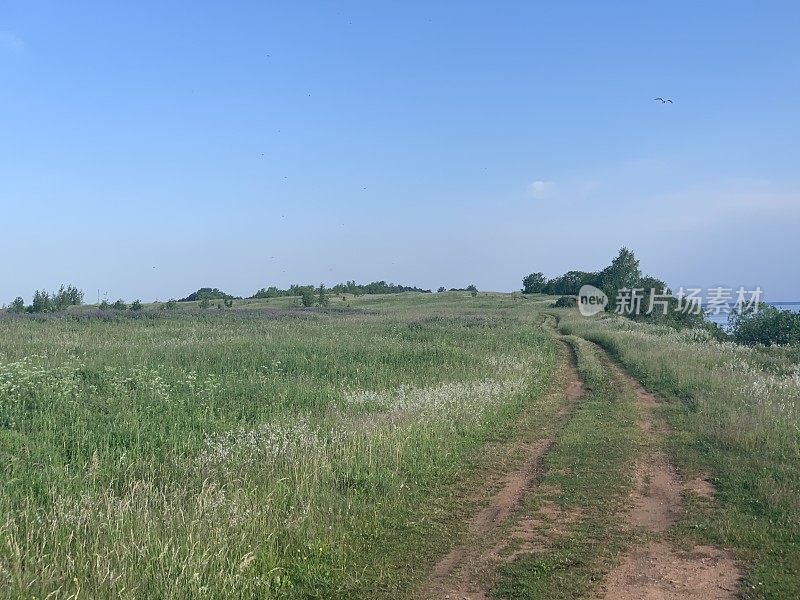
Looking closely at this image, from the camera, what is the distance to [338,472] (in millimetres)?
8844

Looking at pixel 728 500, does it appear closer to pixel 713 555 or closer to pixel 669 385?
pixel 713 555

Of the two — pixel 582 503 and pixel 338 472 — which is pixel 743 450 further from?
pixel 338 472

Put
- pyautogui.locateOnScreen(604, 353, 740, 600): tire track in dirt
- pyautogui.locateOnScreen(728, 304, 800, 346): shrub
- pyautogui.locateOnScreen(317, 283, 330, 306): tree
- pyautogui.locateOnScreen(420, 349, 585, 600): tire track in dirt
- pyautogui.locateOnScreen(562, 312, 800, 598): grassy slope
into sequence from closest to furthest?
pyautogui.locateOnScreen(604, 353, 740, 600): tire track in dirt, pyautogui.locateOnScreen(420, 349, 585, 600): tire track in dirt, pyautogui.locateOnScreen(562, 312, 800, 598): grassy slope, pyautogui.locateOnScreen(728, 304, 800, 346): shrub, pyautogui.locateOnScreen(317, 283, 330, 306): tree

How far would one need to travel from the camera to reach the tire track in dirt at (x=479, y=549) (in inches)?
230

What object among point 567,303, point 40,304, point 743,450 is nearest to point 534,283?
point 567,303

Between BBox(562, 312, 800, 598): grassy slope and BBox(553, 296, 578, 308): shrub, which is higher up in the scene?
BBox(553, 296, 578, 308): shrub

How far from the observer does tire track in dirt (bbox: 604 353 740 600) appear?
5711 millimetres

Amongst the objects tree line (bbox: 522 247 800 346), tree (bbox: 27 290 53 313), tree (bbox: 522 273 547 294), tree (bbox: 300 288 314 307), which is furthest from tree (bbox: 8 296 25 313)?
tree (bbox: 522 273 547 294)

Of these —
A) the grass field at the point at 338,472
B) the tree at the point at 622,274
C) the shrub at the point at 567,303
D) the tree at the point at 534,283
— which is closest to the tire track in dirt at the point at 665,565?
the grass field at the point at 338,472

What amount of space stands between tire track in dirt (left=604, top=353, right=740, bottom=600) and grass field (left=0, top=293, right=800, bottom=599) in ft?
0.51

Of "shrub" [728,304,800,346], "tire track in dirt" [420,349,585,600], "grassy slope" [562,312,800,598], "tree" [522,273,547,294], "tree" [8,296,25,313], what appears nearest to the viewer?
"tire track in dirt" [420,349,585,600]

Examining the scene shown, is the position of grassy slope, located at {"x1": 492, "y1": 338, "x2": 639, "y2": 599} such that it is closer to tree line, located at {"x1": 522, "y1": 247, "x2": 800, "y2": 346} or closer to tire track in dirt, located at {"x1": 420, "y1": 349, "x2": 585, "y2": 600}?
tire track in dirt, located at {"x1": 420, "y1": 349, "x2": 585, "y2": 600}

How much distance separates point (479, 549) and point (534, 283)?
110 m

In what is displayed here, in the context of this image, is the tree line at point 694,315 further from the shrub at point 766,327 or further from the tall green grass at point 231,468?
the tall green grass at point 231,468
